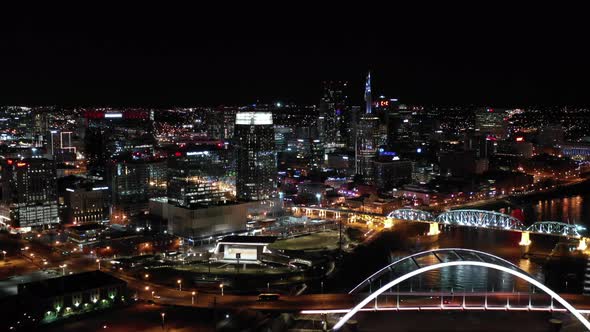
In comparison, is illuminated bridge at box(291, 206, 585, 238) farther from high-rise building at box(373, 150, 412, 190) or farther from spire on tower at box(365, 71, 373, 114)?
spire on tower at box(365, 71, 373, 114)

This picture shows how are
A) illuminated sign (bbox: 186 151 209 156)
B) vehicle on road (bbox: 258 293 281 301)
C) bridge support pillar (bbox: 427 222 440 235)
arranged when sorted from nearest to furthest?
vehicle on road (bbox: 258 293 281 301) < bridge support pillar (bbox: 427 222 440 235) < illuminated sign (bbox: 186 151 209 156)

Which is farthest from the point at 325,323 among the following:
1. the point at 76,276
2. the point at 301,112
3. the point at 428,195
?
the point at 301,112

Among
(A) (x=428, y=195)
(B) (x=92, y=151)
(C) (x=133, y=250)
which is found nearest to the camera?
(C) (x=133, y=250)

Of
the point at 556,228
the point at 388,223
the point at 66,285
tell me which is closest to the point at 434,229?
the point at 388,223

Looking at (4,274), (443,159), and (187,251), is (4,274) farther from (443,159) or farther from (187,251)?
(443,159)

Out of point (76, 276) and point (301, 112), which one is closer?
point (76, 276)

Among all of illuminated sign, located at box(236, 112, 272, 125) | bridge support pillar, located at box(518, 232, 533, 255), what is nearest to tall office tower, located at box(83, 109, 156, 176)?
illuminated sign, located at box(236, 112, 272, 125)

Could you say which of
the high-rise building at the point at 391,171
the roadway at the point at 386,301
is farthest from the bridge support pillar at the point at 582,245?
the high-rise building at the point at 391,171
